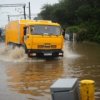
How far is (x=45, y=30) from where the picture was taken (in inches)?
1084

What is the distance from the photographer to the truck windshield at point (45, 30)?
2736cm

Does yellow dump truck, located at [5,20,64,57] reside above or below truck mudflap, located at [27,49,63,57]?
above

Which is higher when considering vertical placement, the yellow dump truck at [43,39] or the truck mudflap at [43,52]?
the yellow dump truck at [43,39]

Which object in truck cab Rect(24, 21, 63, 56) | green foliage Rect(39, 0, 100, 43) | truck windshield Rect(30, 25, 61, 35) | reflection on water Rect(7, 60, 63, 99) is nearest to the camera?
reflection on water Rect(7, 60, 63, 99)

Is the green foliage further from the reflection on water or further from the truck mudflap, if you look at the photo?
the reflection on water

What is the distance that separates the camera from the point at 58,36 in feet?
90.4

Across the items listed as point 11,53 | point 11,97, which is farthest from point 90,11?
point 11,97

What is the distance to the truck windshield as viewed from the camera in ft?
89.8

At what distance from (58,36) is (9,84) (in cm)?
1216

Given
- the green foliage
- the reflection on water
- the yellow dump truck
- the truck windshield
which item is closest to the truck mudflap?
the yellow dump truck

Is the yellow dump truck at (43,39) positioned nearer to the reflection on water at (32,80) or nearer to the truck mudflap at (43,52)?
the truck mudflap at (43,52)

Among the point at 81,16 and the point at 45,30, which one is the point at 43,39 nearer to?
the point at 45,30

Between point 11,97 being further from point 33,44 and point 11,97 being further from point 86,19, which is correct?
point 86,19

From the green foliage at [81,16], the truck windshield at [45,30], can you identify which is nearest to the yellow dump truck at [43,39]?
the truck windshield at [45,30]
